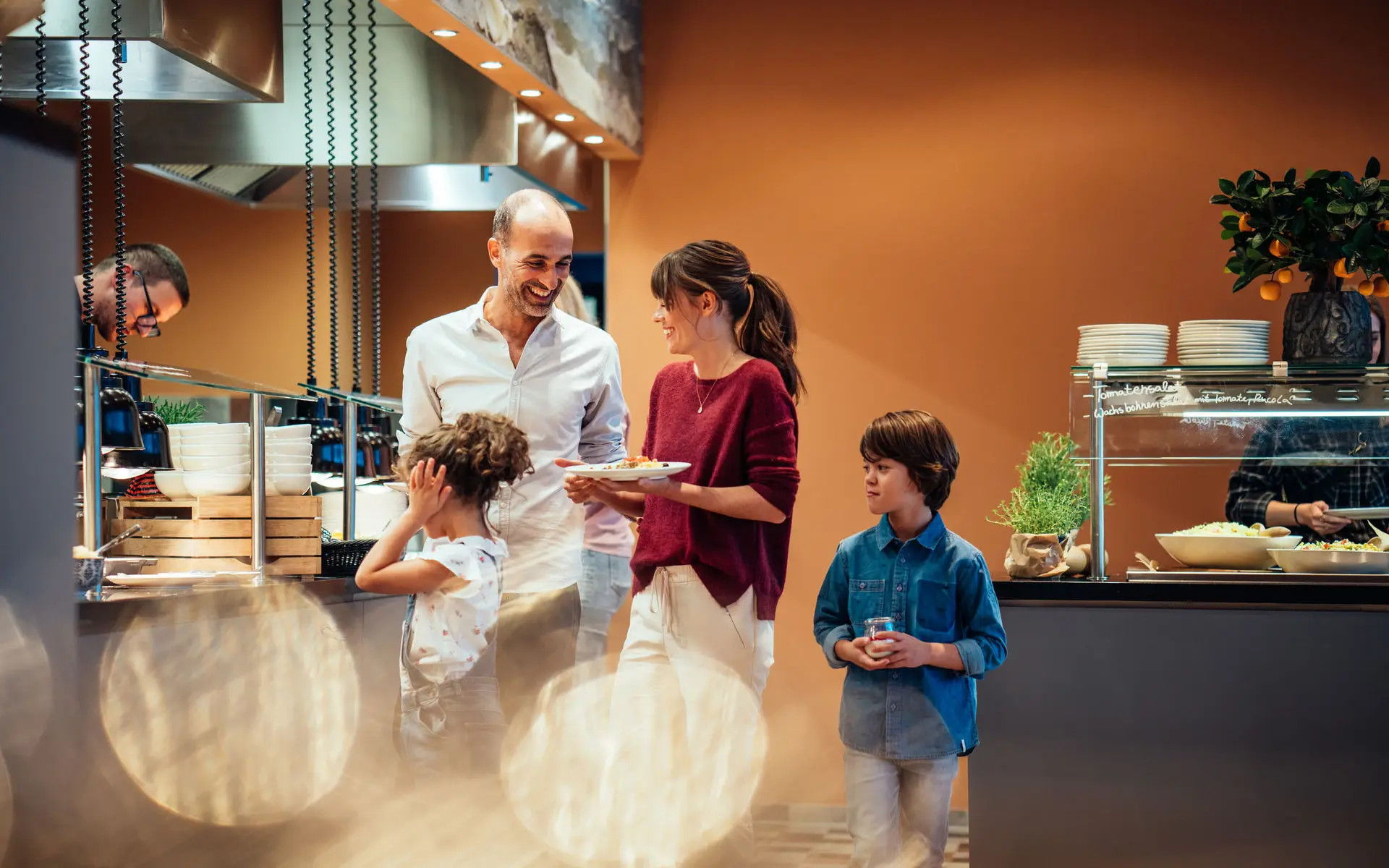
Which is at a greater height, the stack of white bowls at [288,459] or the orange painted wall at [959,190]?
the orange painted wall at [959,190]

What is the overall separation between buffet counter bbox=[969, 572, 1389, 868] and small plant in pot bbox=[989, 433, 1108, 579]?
0.08 m

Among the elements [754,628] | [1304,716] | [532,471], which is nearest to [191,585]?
[532,471]

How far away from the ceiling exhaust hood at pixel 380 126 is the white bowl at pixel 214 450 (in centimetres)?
172

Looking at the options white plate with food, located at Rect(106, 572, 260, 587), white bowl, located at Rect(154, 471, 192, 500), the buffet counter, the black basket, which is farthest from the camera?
the buffet counter

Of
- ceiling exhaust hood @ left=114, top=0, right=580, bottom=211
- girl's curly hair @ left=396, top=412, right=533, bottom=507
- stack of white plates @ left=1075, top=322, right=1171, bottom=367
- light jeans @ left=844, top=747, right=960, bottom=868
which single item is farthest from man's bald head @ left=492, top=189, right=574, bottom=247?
stack of white plates @ left=1075, top=322, right=1171, bottom=367

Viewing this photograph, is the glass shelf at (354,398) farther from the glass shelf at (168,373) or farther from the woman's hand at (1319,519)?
the woman's hand at (1319,519)

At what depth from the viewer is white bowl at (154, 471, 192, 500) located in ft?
10.3

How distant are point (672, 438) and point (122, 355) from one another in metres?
1.29

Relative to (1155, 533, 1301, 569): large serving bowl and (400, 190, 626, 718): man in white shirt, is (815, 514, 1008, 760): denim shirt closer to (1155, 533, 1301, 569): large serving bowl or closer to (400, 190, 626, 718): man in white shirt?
(400, 190, 626, 718): man in white shirt

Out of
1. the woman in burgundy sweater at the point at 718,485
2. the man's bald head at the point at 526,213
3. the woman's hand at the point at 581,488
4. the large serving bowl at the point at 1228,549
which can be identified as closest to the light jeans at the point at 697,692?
the woman in burgundy sweater at the point at 718,485

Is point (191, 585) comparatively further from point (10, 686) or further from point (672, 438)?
point (672, 438)

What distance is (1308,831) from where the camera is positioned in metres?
3.40

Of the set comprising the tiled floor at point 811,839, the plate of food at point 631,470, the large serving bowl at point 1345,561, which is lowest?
the tiled floor at point 811,839

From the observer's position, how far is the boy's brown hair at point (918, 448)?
9.04 ft
